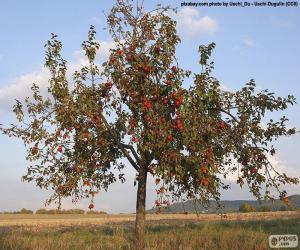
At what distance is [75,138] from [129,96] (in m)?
2.16

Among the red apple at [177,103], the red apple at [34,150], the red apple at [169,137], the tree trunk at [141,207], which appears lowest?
the tree trunk at [141,207]

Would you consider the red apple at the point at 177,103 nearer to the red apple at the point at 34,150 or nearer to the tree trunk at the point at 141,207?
the tree trunk at the point at 141,207

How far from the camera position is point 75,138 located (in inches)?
632

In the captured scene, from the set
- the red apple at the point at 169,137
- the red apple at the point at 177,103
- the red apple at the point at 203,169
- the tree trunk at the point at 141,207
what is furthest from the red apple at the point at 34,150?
the red apple at the point at 203,169

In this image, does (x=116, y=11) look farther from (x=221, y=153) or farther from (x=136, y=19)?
(x=221, y=153)

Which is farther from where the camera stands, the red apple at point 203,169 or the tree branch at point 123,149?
the tree branch at point 123,149

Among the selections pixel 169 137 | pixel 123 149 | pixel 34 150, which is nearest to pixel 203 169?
pixel 169 137

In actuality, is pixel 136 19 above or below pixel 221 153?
above

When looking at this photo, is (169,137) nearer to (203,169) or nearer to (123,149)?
(203,169)

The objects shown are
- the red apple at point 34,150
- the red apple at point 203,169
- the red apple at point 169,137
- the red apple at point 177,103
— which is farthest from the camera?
the red apple at point 34,150

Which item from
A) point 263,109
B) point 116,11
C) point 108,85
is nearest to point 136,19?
point 116,11

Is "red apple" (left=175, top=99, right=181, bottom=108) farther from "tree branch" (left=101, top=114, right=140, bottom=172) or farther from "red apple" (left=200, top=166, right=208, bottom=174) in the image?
"tree branch" (left=101, top=114, right=140, bottom=172)

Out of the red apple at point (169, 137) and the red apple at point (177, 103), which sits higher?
the red apple at point (177, 103)

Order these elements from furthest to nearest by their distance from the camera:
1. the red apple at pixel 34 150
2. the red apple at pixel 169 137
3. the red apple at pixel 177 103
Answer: the red apple at pixel 34 150 → the red apple at pixel 177 103 → the red apple at pixel 169 137
